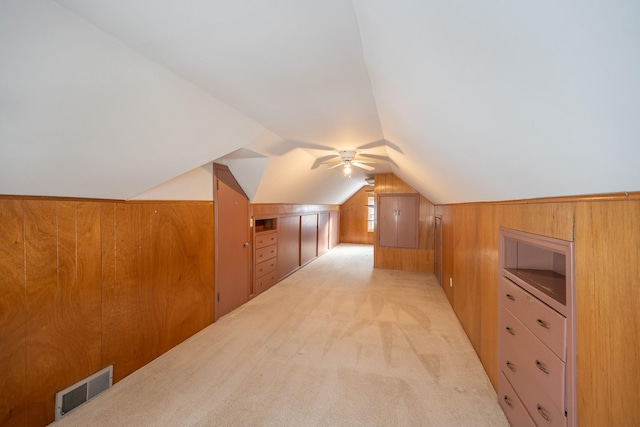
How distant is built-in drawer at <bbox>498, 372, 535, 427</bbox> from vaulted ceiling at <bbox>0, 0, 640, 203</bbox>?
1267 millimetres

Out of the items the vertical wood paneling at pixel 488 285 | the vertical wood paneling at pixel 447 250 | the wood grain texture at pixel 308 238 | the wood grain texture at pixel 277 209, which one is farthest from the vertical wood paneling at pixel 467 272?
the wood grain texture at pixel 308 238

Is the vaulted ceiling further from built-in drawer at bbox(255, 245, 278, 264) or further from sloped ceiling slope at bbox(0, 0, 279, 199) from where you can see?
built-in drawer at bbox(255, 245, 278, 264)

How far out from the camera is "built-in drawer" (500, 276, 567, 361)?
1189 millimetres

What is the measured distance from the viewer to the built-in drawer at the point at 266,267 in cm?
430

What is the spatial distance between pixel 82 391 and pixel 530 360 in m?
3.05

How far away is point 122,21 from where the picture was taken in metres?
1.14

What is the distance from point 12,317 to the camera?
162 cm

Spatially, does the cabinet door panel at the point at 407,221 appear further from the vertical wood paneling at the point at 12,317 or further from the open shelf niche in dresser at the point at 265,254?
the vertical wood paneling at the point at 12,317

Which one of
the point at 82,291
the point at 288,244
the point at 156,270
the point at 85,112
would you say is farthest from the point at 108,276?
the point at 288,244

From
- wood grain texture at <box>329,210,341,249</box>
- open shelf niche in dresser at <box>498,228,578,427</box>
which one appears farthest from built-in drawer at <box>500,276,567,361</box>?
wood grain texture at <box>329,210,341,249</box>

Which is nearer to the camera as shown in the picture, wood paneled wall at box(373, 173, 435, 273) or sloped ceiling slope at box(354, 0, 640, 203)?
sloped ceiling slope at box(354, 0, 640, 203)

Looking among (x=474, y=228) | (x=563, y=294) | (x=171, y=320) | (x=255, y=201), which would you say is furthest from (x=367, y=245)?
(x=563, y=294)

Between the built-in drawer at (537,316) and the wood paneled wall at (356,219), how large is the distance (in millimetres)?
7658

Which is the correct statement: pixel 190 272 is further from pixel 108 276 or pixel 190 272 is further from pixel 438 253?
pixel 438 253
